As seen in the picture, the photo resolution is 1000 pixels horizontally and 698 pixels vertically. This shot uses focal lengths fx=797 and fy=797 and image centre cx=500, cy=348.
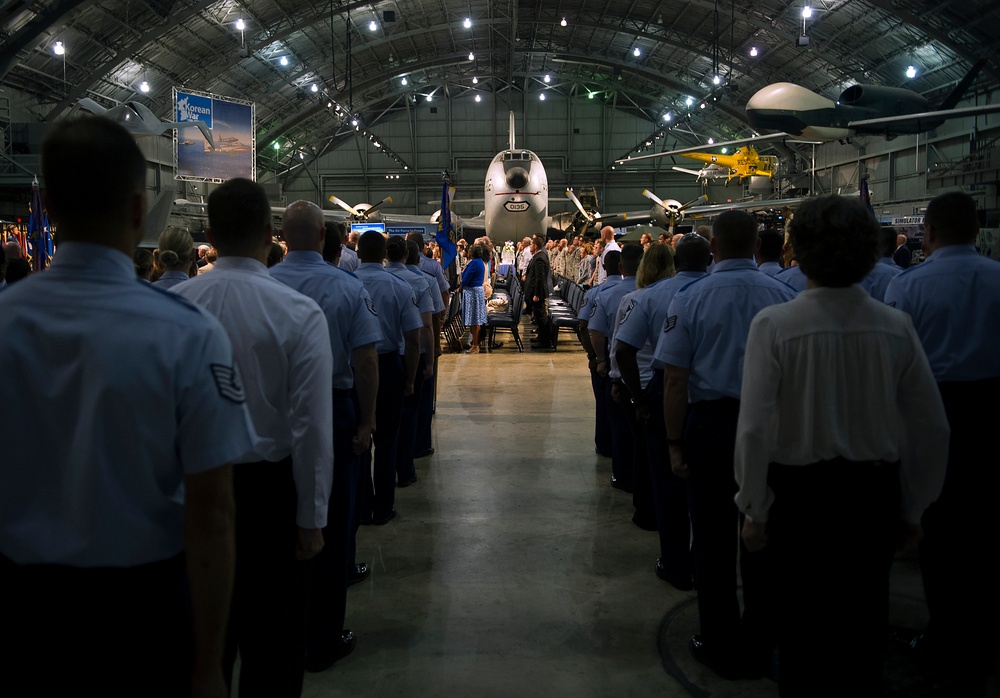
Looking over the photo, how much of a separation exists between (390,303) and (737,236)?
8.27 feet

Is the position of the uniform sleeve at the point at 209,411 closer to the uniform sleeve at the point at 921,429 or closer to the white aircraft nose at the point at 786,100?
the uniform sleeve at the point at 921,429

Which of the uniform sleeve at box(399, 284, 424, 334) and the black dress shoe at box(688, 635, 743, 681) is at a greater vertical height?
the uniform sleeve at box(399, 284, 424, 334)

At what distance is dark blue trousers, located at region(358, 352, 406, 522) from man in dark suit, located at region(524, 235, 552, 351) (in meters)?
8.84

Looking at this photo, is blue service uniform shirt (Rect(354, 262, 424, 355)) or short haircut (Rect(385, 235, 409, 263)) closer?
A: blue service uniform shirt (Rect(354, 262, 424, 355))

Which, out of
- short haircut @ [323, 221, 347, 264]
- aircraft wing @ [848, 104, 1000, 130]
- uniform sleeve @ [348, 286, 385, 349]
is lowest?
uniform sleeve @ [348, 286, 385, 349]

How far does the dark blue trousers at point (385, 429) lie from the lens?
197 inches

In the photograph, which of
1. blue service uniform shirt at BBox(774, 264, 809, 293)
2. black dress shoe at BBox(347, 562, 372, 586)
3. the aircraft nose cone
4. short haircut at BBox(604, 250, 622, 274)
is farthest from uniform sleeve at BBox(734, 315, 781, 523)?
the aircraft nose cone

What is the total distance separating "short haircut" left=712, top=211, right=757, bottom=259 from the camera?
11.1 feet

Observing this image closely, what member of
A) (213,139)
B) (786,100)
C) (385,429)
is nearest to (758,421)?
(385,429)

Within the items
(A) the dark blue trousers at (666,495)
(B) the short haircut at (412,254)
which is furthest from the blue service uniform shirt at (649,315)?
(B) the short haircut at (412,254)

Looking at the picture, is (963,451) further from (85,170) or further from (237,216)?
(85,170)

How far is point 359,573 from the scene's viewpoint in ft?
14.6

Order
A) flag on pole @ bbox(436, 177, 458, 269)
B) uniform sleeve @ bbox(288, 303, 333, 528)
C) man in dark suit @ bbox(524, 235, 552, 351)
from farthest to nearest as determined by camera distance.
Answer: man in dark suit @ bbox(524, 235, 552, 351) → flag on pole @ bbox(436, 177, 458, 269) → uniform sleeve @ bbox(288, 303, 333, 528)

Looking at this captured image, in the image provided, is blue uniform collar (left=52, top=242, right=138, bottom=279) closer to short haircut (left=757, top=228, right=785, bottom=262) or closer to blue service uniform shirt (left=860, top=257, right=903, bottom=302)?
short haircut (left=757, top=228, right=785, bottom=262)
